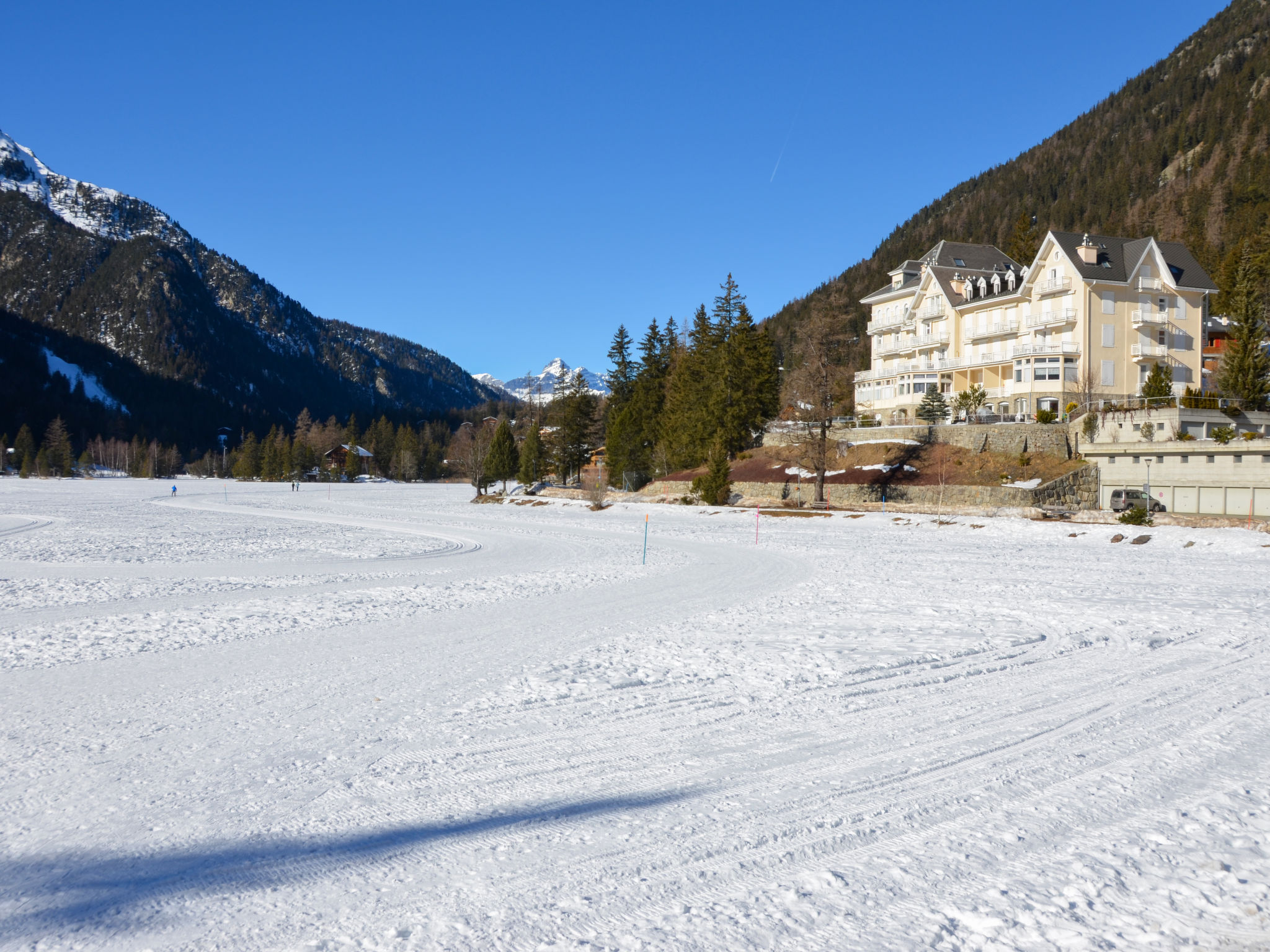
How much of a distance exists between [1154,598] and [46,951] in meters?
15.2

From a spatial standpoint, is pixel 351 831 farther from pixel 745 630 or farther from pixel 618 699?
pixel 745 630

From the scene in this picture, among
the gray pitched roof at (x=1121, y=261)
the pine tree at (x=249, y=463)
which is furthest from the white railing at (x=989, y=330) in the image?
the pine tree at (x=249, y=463)

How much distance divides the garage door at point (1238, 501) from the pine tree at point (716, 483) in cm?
2242

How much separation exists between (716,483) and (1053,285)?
2374 cm

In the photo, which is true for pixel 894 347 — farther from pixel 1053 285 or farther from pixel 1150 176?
pixel 1150 176

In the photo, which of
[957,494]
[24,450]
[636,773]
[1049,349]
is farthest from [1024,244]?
[24,450]

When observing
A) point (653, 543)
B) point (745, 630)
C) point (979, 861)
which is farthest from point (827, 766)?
point (653, 543)

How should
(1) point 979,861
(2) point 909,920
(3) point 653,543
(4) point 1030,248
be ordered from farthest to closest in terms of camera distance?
(4) point 1030,248 < (3) point 653,543 < (1) point 979,861 < (2) point 909,920

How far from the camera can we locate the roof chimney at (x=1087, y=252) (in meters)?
46.5

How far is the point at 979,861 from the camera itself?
13.7 feet

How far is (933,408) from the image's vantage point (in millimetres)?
47031

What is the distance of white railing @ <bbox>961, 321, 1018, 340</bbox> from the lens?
1949 inches

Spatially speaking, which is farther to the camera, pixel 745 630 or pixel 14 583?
pixel 14 583

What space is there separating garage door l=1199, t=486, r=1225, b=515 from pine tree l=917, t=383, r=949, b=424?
602 inches
